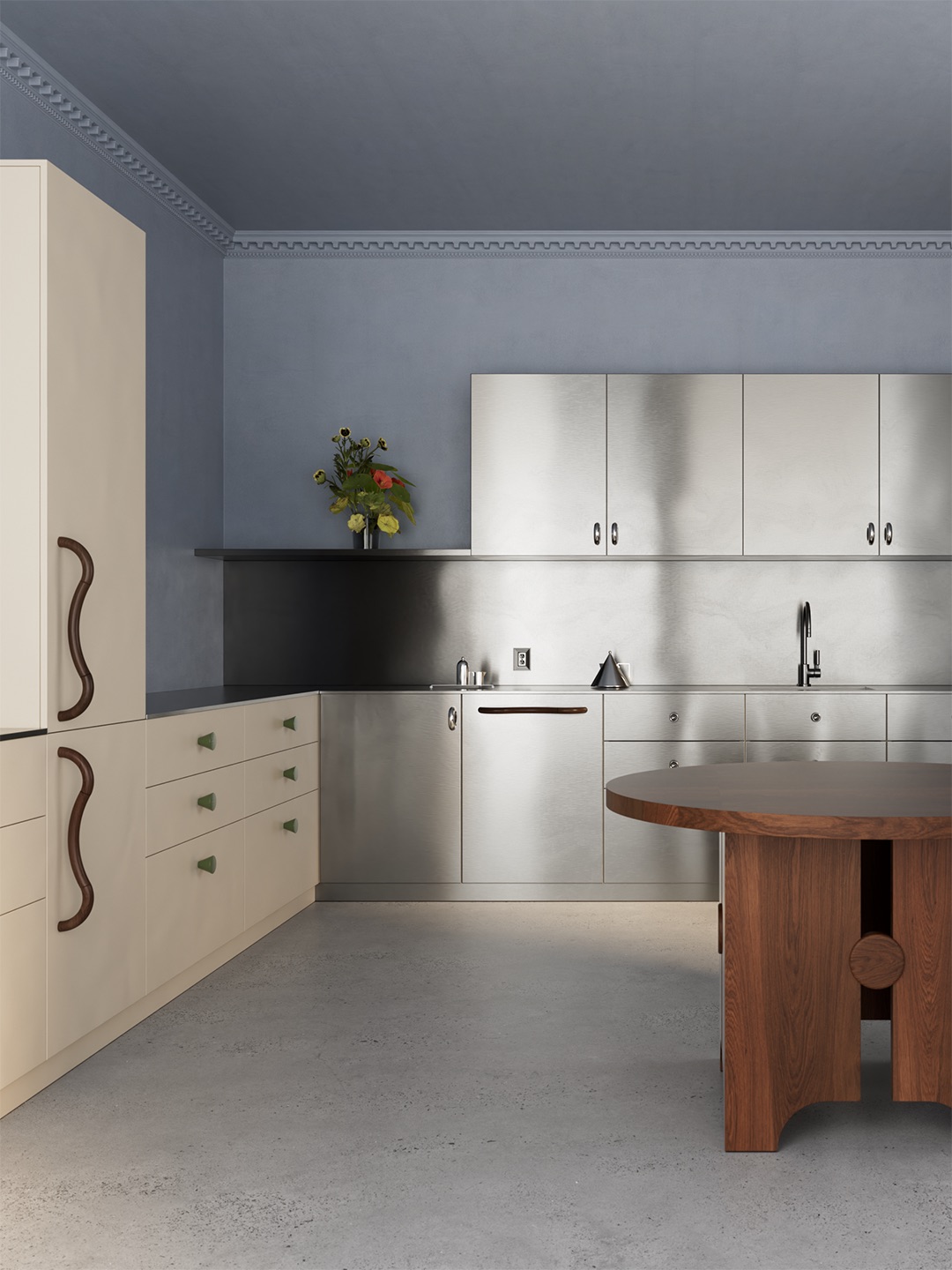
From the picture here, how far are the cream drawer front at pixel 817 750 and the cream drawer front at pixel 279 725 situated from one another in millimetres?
1922

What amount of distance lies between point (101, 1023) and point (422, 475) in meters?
3.09

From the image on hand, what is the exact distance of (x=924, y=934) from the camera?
7.80 ft

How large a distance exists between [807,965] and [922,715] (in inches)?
102

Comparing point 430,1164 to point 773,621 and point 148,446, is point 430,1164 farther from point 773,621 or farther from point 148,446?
point 773,621

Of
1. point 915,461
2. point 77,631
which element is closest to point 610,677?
point 915,461

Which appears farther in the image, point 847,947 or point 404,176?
point 404,176

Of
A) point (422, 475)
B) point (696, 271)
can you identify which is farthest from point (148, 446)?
point (696, 271)

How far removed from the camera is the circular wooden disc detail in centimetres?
237

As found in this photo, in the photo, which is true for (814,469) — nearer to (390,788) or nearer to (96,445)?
(390,788)

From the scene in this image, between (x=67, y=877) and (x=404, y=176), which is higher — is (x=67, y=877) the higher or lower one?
the lower one

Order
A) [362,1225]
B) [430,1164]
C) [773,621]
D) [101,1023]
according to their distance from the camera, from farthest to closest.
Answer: [773,621], [101,1023], [430,1164], [362,1225]

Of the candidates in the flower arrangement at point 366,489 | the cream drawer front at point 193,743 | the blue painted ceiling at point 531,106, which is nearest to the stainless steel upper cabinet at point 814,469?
the blue painted ceiling at point 531,106

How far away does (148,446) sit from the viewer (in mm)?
4484

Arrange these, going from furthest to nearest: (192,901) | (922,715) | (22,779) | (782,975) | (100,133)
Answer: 1. (922,715)
2. (100,133)
3. (192,901)
4. (22,779)
5. (782,975)
